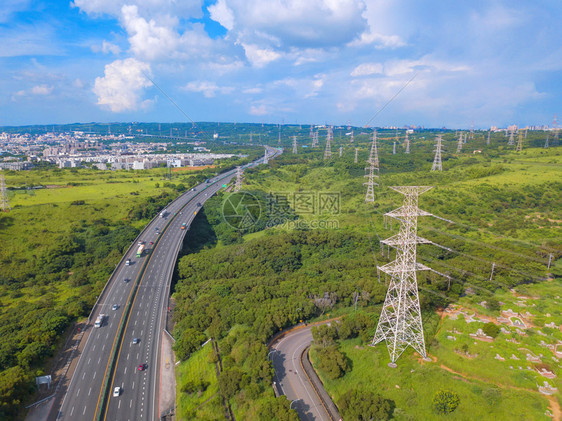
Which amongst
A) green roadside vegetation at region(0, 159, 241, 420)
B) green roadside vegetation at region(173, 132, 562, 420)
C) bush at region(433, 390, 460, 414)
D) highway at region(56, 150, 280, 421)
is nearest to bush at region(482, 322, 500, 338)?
green roadside vegetation at region(173, 132, 562, 420)

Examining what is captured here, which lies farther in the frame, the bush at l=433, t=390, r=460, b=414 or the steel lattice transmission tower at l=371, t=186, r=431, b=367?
the steel lattice transmission tower at l=371, t=186, r=431, b=367

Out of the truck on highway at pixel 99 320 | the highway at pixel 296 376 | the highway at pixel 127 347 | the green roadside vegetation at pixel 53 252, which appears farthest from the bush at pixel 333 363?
the truck on highway at pixel 99 320

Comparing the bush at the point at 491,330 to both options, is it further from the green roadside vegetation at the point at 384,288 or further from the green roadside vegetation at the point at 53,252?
the green roadside vegetation at the point at 53,252

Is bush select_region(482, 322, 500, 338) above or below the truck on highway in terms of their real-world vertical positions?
above

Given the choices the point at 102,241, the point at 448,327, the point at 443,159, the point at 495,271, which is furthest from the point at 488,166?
the point at 102,241

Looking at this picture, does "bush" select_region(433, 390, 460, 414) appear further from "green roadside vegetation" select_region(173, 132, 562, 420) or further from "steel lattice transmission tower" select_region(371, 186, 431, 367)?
"steel lattice transmission tower" select_region(371, 186, 431, 367)

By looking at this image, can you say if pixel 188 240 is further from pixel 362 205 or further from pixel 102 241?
pixel 362 205
